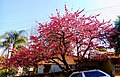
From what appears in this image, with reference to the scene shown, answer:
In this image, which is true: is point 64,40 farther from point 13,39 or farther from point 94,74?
point 13,39

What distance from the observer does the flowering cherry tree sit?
16906 mm

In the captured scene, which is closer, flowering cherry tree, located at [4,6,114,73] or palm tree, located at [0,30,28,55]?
flowering cherry tree, located at [4,6,114,73]

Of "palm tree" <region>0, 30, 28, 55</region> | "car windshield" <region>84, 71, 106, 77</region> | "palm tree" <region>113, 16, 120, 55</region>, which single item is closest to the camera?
"car windshield" <region>84, 71, 106, 77</region>

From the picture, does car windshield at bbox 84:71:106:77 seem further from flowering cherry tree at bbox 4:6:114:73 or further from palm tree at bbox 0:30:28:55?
palm tree at bbox 0:30:28:55

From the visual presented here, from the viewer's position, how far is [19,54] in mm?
17797

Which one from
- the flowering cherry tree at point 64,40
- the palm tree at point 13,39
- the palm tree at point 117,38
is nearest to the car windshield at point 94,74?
the flowering cherry tree at point 64,40

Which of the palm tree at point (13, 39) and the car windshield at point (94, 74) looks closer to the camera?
the car windshield at point (94, 74)

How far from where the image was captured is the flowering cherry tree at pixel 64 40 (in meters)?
16.9

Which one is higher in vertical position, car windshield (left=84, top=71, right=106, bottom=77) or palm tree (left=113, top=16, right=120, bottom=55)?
palm tree (left=113, top=16, right=120, bottom=55)

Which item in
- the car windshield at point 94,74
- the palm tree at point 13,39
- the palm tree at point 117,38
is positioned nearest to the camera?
the car windshield at point 94,74

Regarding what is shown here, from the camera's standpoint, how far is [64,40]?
16938mm

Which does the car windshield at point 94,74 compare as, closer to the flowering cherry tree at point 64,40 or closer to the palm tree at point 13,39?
the flowering cherry tree at point 64,40

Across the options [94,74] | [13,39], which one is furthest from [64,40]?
[13,39]

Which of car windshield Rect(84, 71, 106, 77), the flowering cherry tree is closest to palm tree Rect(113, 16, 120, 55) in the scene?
the flowering cherry tree
